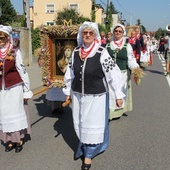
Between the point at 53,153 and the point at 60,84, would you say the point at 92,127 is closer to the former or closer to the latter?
the point at 53,153

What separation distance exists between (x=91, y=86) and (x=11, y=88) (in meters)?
1.13

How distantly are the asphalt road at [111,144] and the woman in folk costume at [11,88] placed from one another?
478mm

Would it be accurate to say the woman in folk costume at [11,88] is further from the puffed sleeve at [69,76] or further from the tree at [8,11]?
the tree at [8,11]

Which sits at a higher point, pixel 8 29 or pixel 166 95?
pixel 8 29

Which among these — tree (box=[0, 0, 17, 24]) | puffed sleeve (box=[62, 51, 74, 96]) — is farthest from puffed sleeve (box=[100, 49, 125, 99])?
tree (box=[0, 0, 17, 24])

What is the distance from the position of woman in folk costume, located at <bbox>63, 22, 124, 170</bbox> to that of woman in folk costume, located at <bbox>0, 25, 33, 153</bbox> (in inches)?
29.1

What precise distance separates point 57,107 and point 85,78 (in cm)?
271

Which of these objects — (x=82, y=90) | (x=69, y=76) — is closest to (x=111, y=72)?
(x=82, y=90)

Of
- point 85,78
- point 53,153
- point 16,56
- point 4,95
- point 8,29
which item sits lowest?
point 53,153


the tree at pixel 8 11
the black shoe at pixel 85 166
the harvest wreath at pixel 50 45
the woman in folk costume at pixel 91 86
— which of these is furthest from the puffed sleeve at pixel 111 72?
the tree at pixel 8 11

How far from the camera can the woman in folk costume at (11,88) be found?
12.8 feet

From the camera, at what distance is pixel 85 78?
12.0 ft

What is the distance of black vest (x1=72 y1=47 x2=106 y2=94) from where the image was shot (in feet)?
11.8

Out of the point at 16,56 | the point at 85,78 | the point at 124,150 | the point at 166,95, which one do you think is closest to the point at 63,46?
the point at 16,56
